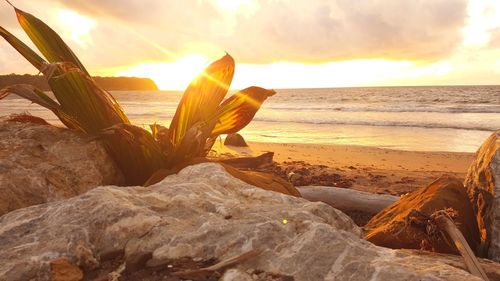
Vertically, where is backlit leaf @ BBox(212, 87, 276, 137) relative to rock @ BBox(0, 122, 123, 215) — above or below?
above

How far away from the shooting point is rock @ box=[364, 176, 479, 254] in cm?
245

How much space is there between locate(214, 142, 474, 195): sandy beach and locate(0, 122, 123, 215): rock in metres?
2.84

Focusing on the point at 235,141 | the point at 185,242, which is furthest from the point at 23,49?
the point at 235,141

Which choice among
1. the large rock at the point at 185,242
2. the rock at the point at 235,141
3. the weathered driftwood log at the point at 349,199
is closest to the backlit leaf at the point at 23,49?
the large rock at the point at 185,242

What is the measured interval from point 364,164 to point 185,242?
25.2ft

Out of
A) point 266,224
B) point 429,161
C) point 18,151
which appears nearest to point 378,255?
point 266,224

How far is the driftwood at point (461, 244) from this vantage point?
1.94 metres

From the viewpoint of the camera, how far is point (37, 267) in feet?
6.05

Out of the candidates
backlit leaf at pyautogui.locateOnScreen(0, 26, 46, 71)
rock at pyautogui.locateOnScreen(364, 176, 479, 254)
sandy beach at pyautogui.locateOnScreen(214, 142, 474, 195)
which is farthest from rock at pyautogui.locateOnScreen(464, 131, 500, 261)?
backlit leaf at pyautogui.locateOnScreen(0, 26, 46, 71)

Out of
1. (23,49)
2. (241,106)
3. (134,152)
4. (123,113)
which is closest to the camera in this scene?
(23,49)

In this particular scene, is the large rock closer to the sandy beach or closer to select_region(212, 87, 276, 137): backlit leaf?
select_region(212, 87, 276, 137): backlit leaf

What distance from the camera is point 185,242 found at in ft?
6.53

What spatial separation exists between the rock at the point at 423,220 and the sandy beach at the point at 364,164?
222 centimetres

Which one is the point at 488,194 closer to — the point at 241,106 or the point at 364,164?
the point at 241,106
